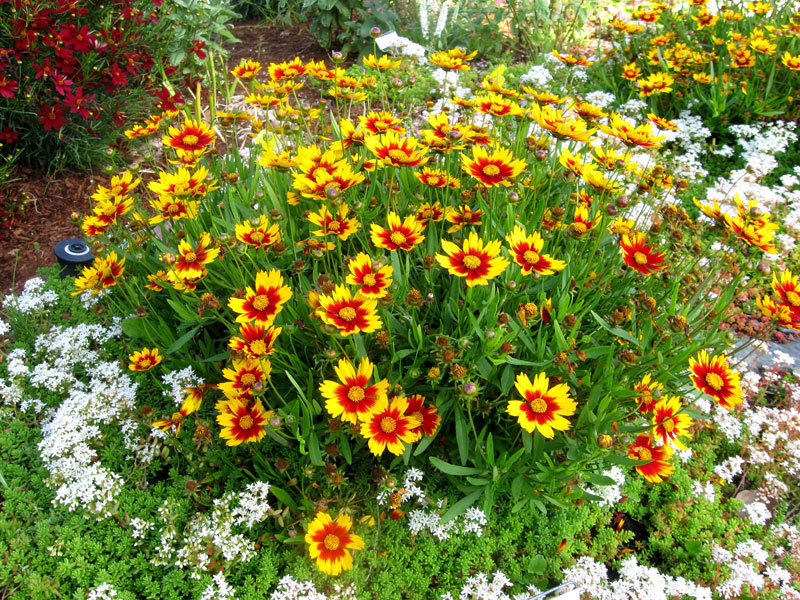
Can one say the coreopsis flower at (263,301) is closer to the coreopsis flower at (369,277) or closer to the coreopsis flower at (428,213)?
the coreopsis flower at (369,277)

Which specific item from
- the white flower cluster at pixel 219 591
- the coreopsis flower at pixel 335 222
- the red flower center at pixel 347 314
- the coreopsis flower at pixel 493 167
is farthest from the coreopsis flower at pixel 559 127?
the white flower cluster at pixel 219 591

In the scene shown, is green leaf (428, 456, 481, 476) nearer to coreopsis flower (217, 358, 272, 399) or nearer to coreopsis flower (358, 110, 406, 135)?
coreopsis flower (217, 358, 272, 399)

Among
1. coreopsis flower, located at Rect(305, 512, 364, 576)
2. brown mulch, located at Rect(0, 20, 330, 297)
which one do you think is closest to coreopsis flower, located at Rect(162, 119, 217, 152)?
coreopsis flower, located at Rect(305, 512, 364, 576)

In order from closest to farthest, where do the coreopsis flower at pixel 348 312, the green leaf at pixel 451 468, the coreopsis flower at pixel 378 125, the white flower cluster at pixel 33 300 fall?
the coreopsis flower at pixel 348 312, the green leaf at pixel 451 468, the coreopsis flower at pixel 378 125, the white flower cluster at pixel 33 300

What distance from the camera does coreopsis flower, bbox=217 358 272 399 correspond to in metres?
1.62

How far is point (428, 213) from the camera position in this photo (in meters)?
1.93

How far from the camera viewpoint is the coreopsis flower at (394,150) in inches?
71.0

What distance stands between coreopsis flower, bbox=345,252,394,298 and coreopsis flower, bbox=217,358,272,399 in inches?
14.0

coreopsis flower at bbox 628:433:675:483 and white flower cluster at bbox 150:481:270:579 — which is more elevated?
coreopsis flower at bbox 628:433:675:483

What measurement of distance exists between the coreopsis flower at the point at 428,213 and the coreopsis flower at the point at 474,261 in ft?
0.80

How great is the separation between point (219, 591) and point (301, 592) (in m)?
0.23

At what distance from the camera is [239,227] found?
171 cm

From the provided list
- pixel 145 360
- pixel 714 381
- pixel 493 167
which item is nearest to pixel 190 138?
pixel 145 360

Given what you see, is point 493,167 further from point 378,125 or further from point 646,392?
point 646,392
